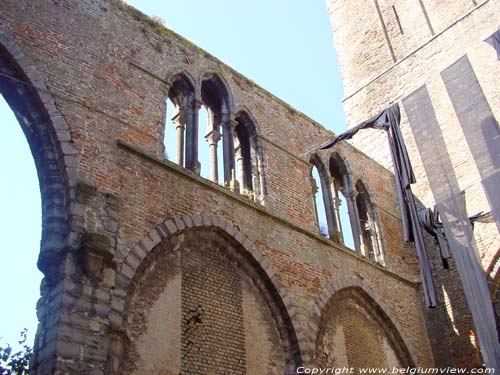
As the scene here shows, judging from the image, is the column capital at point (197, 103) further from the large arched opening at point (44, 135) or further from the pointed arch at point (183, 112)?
the large arched opening at point (44, 135)

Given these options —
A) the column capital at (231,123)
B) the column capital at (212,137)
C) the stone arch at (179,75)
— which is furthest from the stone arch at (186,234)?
the stone arch at (179,75)

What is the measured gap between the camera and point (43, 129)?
7461 millimetres

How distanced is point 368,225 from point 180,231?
594 centimetres

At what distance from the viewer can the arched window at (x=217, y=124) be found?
10.2m

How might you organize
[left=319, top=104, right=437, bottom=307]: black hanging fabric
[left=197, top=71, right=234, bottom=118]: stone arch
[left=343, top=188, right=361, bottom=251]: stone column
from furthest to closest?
[left=343, top=188, right=361, bottom=251]: stone column < [left=197, top=71, right=234, bottom=118]: stone arch < [left=319, top=104, right=437, bottom=307]: black hanging fabric

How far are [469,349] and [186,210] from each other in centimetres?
649

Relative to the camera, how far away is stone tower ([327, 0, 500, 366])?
9.19m

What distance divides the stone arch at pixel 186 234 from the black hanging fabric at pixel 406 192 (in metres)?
2.15

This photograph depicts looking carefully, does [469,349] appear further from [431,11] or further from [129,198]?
[431,11]

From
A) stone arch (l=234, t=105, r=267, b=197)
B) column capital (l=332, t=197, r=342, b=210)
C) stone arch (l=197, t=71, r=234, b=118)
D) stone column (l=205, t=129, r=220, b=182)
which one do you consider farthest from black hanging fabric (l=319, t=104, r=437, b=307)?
column capital (l=332, t=197, r=342, b=210)

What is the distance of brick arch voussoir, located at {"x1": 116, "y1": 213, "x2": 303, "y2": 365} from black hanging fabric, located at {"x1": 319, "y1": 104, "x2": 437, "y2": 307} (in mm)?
2103

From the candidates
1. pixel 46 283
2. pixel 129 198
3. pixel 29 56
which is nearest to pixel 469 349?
pixel 129 198

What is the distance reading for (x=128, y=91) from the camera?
888 cm

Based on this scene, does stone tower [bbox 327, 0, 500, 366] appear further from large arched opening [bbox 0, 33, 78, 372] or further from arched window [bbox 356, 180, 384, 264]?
large arched opening [bbox 0, 33, 78, 372]
